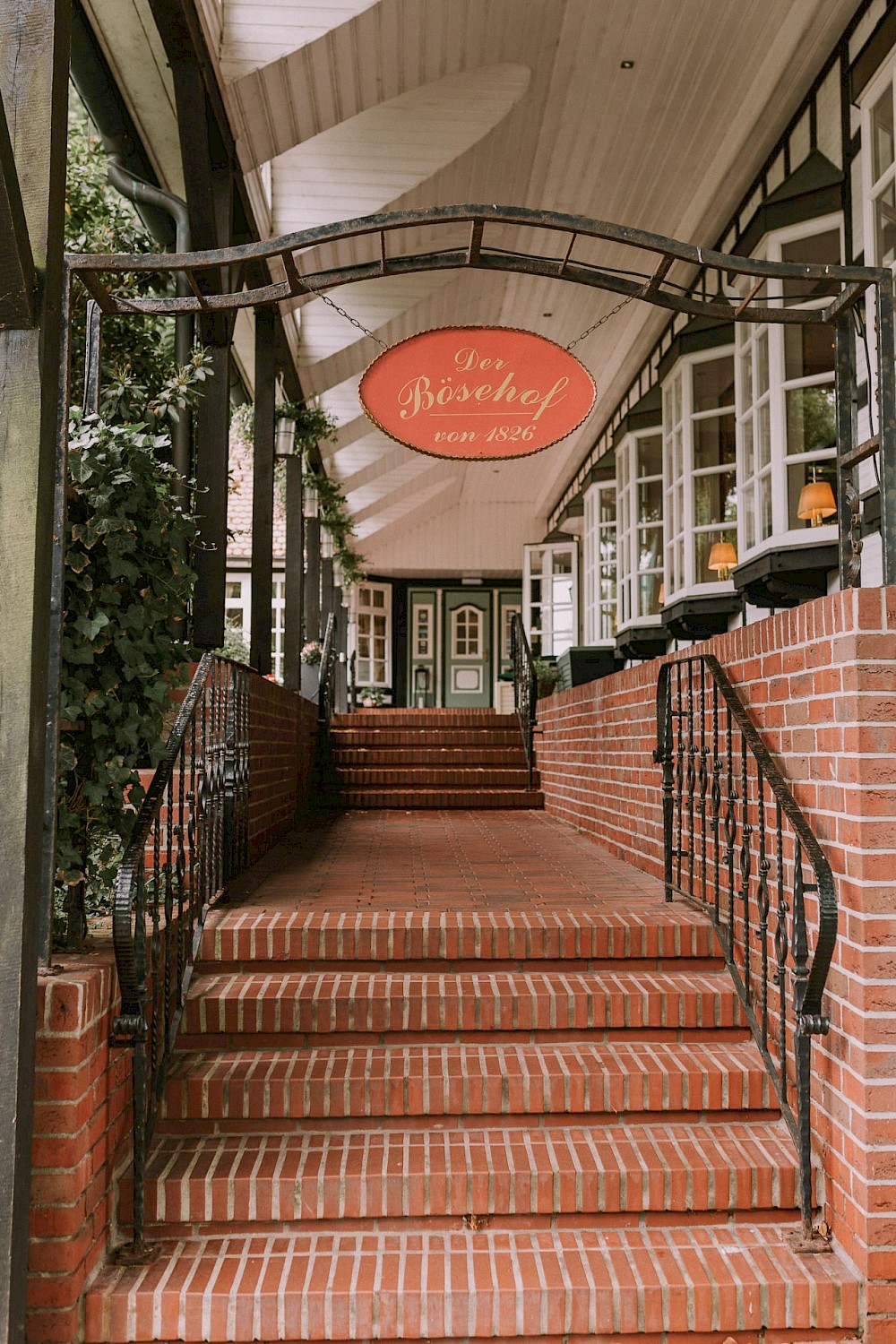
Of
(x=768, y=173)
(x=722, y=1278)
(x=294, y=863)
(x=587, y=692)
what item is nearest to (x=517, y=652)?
(x=587, y=692)

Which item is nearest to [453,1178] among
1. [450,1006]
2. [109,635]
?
[450,1006]

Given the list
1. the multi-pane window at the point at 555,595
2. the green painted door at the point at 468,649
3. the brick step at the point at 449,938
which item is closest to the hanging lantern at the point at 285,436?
the brick step at the point at 449,938

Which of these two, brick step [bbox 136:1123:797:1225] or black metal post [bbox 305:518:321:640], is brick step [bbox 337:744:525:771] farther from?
brick step [bbox 136:1123:797:1225]

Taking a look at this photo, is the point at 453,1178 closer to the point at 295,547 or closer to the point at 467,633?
the point at 295,547

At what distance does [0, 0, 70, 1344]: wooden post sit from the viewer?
1833 mm

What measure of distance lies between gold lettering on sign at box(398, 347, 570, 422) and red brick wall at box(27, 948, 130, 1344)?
7.05 feet

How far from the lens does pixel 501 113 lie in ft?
19.2

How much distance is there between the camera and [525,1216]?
232cm

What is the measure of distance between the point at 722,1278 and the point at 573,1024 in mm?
771

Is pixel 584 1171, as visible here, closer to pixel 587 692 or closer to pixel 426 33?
pixel 587 692

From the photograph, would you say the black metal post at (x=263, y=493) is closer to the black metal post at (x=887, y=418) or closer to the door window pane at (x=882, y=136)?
the door window pane at (x=882, y=136)

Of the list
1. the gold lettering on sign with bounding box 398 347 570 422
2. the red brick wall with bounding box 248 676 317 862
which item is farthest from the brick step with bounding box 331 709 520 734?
the gold lettering on sign with bounding box 398 347 570 422

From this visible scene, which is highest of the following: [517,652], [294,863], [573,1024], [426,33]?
[426,33]

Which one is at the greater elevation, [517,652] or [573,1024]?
[517,652]
